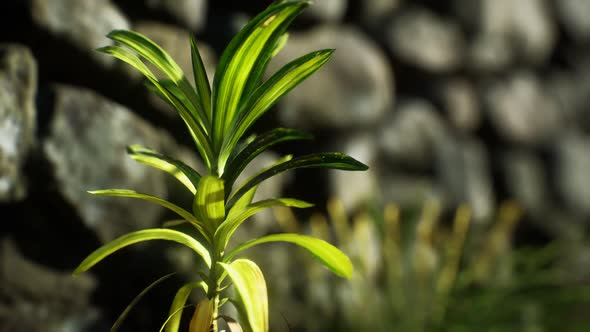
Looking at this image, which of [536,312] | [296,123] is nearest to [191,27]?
[296,123]

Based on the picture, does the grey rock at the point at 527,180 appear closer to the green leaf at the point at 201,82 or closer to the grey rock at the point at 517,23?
the grey rock at the point at 517,23

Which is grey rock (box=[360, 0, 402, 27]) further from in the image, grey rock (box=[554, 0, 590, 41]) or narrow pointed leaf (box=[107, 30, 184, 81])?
narrow pointed leaf (box=[107, 30, 184, 81])

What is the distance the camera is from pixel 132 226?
1.40 meters

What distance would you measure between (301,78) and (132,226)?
0.71 meters

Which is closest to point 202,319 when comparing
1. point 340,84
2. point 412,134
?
point 340,84

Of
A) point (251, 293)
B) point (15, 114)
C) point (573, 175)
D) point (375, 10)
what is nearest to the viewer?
point (251, 293)

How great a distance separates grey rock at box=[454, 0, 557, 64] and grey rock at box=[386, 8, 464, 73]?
7cm

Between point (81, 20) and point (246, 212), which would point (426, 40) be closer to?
point (81, 20)

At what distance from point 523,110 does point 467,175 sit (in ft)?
1.07

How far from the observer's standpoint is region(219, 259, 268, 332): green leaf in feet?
2.46

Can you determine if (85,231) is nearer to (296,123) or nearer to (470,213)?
(296,123)

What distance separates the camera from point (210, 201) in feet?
2.64

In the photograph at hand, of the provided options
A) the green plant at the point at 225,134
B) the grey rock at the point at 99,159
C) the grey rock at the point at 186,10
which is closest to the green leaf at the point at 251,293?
the green plant at the point at 225,134

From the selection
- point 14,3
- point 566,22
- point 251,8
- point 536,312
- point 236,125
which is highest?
point 566,22
